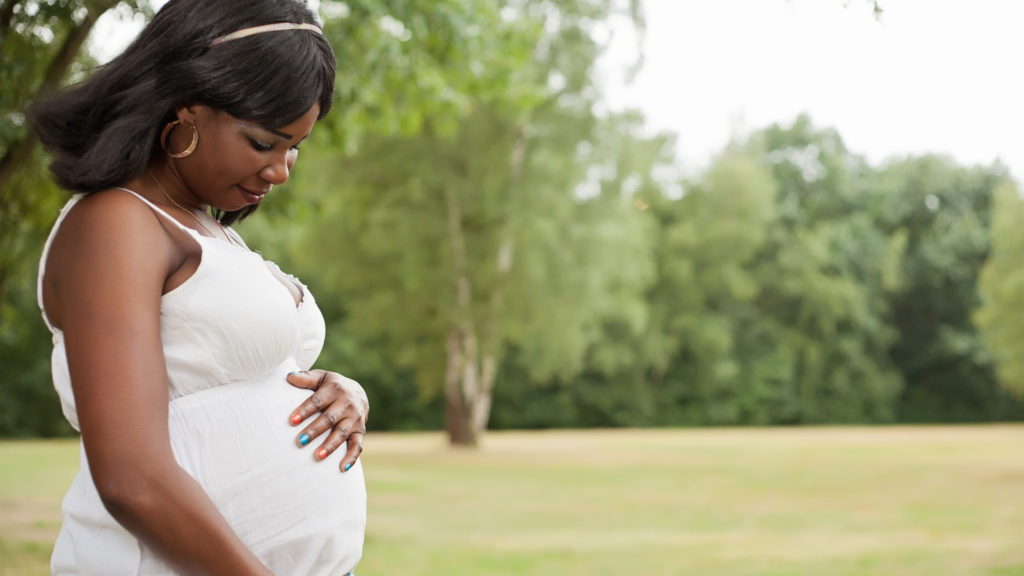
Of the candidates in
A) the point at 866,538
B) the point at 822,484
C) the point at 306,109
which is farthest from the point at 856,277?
the point at 306,109

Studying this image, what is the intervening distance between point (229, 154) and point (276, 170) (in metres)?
0.08

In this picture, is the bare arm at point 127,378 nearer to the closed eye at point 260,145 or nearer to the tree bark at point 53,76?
the closed eye at point 260,145

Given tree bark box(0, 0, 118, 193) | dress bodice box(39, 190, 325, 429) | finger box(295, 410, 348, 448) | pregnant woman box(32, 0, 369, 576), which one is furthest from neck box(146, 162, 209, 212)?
tree bark box(0, 0, 118, 193)

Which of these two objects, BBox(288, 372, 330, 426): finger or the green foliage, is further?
the green foliage

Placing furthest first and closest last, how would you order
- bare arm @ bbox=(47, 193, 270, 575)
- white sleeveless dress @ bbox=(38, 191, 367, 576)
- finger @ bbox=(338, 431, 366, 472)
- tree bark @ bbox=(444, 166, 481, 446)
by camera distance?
tree bark @ bbox=(444, 166, 481, 446) → finger @ bbox=(338, 431, 366, 472) → white sleeveless dress @ bbox=(38, 191, 367, 576) → bare arm @ bbox=(47, 193, 270, 575)

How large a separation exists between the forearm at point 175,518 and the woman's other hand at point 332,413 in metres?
0.25

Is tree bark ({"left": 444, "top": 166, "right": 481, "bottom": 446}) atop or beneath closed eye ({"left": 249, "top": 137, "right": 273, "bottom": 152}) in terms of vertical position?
beneath

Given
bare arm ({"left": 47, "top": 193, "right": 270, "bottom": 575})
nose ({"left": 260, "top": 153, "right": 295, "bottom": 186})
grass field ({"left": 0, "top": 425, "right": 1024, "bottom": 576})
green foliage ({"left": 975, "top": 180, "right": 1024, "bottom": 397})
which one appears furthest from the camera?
green foliage ({"left": 975, "top": 180, "right": 1024, "bottom": 397})

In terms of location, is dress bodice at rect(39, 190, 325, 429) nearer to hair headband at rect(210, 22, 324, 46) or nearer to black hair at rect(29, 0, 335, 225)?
black hair at rect(29, 0, 335, 225)

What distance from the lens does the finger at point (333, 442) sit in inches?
67.1

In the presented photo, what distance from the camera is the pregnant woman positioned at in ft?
4.59

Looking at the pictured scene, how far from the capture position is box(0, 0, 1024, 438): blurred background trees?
413 inches

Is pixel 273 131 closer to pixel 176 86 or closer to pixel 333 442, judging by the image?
pixel 176 86

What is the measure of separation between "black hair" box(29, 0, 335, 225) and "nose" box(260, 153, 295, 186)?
0.21ft
